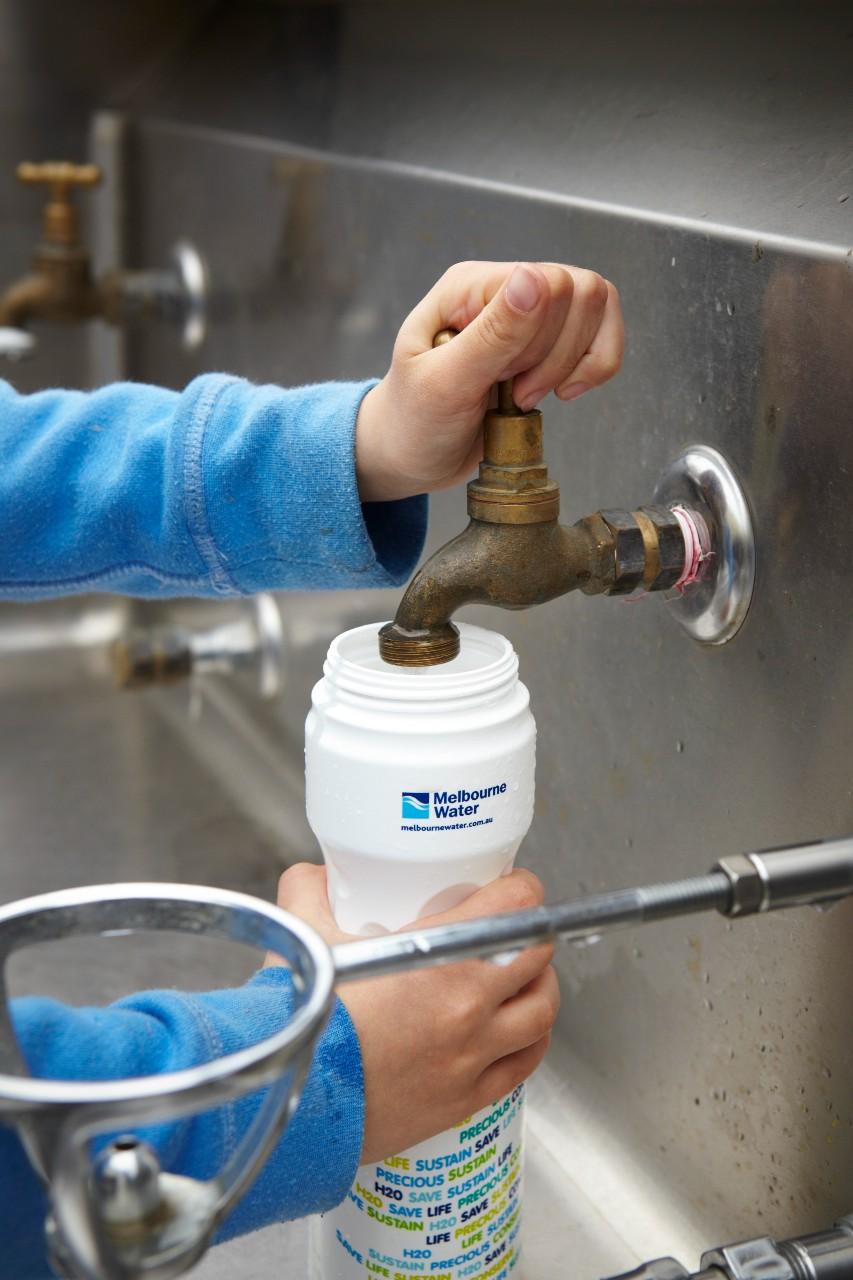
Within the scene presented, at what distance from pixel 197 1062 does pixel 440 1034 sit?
9 cm

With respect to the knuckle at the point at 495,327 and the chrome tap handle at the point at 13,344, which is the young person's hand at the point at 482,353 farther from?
the chrome tap handle at the point at 13,344

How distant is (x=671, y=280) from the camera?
0.50 m

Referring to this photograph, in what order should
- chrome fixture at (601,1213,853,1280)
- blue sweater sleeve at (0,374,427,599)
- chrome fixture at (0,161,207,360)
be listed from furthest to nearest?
chrome fixture at (0,161,207,360)
blue sweater sleeve at (0,374,427,599)
chrome fixture at (601,1213,853,1280)

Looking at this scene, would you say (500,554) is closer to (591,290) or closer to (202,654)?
(591,290)

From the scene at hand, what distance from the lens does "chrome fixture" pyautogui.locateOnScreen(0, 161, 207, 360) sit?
3.33ft

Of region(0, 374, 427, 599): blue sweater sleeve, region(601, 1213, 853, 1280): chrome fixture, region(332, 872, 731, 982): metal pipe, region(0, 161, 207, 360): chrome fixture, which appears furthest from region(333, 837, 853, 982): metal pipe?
region(0, 161, 207, 360): chrome fixture

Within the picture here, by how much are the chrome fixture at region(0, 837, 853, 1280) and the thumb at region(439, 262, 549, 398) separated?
0.17 m

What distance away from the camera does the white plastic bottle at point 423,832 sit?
41 centimetres

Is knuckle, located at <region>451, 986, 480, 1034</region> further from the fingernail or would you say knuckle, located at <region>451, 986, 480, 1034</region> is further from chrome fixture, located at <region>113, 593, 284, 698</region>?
chrome fixture, located at <region>113, 593, 284, 698</region>

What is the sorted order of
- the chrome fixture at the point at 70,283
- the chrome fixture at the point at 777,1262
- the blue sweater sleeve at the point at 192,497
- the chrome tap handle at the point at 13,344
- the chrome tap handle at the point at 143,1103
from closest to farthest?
the chrome tap handle at the point at 143,1103 < the chrome fixture at the point at 777,1262 < the blue sweater sleeve at the point at 192,497 < the chrome tap handle at the point at 13,344 < the chrome fixture at the point at 70,283

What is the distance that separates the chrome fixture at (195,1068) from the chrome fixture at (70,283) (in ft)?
2.35

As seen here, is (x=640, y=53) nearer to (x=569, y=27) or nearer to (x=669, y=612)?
(x=569, y=27)

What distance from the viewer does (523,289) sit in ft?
1.40

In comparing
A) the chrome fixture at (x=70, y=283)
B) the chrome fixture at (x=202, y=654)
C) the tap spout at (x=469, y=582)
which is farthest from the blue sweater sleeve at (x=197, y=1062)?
the chrome fixture at (x=70, y=283)
